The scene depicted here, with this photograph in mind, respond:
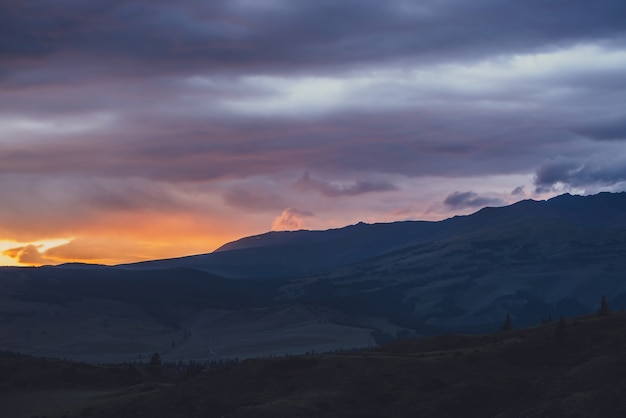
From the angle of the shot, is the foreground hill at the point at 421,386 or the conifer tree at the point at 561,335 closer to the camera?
the foreground hill at the point at 421,386

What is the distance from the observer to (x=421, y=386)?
139625 mm

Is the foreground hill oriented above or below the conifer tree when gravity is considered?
below

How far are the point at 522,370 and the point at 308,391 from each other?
3460 cm

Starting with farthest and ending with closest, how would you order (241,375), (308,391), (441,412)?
(241,375)
(308,391)
(441,412)

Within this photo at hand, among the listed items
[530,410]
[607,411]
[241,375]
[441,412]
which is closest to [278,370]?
[241,375]

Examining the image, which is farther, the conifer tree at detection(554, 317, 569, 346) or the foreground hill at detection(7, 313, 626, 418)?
the conifer tree at detection(554, 317, 569, 346)

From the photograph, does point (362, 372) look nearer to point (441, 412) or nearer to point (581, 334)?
point (441, 412)

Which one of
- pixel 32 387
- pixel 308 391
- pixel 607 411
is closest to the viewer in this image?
pixel 607 411

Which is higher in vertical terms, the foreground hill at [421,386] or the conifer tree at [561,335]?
the conifer tree at [561,335]

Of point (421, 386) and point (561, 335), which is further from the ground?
point (561, 335)

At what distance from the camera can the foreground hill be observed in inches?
4951

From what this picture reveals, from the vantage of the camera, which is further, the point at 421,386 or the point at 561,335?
the point at 561,335

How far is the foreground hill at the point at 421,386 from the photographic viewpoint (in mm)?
125750

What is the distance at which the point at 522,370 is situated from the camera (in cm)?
14375
